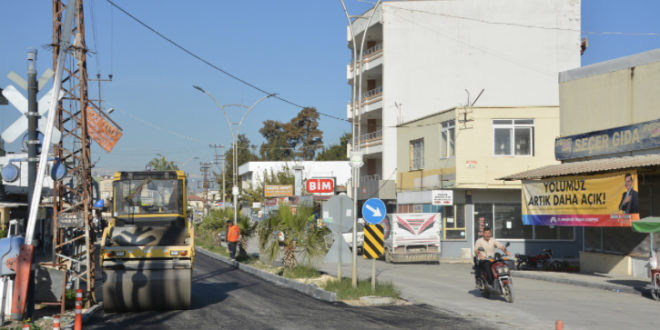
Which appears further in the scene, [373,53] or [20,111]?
[373,53]

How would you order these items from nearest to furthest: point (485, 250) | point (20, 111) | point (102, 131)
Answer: point (20, 111), point (485, 250), point (102, 131)

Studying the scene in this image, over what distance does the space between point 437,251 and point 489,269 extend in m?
14.2

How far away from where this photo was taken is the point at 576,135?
25.8 metres

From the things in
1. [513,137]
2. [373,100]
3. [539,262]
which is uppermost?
[373,100]

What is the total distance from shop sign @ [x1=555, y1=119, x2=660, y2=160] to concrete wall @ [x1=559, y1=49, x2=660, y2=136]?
11.2 inches

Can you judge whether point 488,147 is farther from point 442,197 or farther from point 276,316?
point 276,316

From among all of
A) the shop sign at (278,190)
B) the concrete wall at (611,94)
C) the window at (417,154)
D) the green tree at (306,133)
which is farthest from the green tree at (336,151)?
the concrete wall at (611,94)

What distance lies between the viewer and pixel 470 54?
149ft

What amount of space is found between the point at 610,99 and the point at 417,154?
13.9 metres

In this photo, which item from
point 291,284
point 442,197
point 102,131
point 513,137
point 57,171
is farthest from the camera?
point 513,137

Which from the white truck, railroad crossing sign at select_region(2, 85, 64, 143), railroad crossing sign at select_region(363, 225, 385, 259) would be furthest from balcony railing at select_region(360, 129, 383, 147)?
railroad crossing sign at select_region(2, 85, 64, 143)

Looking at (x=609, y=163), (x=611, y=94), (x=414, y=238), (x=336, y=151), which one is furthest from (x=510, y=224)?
(x=336, y=151)

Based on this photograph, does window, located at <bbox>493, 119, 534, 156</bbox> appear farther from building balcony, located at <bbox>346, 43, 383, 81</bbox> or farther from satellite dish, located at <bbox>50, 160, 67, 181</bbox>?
satellite dish, located at <bbox>50, 160, 67, 181</bbox>

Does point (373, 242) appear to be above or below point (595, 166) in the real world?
below
